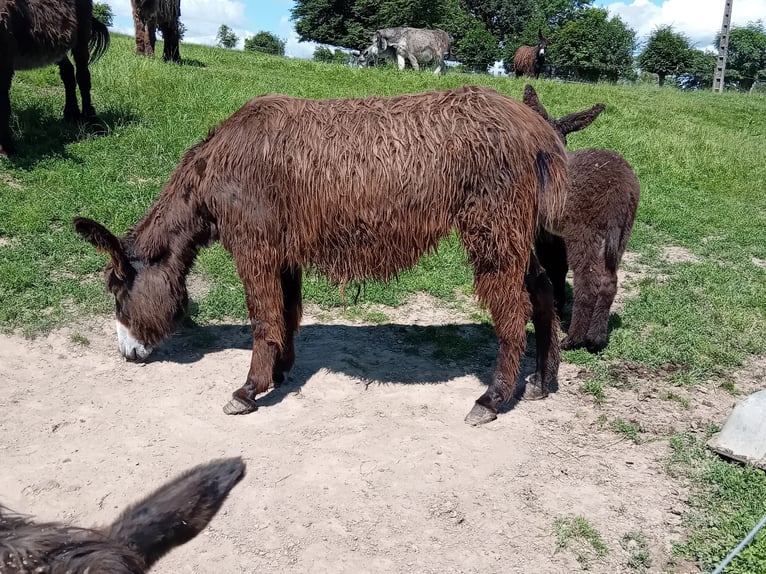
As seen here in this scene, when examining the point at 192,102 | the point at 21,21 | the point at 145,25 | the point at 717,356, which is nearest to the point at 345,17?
the point at 145,25

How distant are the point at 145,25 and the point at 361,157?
12.7 meters

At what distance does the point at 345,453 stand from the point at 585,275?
279cm

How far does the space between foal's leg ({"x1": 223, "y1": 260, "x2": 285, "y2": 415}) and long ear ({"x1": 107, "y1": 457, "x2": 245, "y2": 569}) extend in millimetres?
2655

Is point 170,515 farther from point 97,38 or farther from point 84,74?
point 97,38

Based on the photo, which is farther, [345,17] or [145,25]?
[345,17]

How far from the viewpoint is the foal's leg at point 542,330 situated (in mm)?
4758

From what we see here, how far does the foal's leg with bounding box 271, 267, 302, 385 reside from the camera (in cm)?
486

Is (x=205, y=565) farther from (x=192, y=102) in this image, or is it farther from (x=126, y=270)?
(x=192, y=102)

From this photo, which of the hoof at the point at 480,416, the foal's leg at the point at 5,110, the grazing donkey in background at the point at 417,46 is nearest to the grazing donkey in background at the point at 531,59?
the grazing donkey in background at the point at 417,46

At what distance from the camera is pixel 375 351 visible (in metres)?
5.56

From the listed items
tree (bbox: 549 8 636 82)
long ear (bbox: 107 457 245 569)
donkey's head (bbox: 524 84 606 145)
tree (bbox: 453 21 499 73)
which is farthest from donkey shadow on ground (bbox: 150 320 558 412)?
tree (bbox: 453 21 499 73)

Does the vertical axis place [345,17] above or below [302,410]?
above

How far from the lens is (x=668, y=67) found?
154 feet

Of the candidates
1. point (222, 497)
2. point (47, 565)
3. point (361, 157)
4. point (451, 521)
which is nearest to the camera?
point (47, 565)
